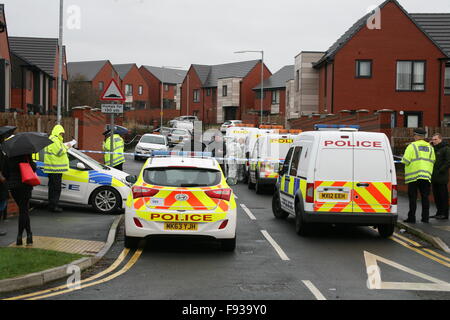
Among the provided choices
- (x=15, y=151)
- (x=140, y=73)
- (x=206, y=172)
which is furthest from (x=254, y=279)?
(x=140, y=73)

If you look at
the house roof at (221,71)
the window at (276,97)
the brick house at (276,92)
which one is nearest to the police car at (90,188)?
the brick house at (276,92)

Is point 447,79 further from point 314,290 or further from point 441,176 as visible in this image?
point 314,290

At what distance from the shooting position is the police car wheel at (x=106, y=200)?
15273mm

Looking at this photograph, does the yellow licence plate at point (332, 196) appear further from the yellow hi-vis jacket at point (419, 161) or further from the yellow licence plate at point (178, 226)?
the yellow licence plate at point (178, 226)

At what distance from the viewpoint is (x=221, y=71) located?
296 feet

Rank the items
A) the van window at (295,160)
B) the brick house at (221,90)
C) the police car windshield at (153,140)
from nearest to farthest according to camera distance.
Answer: the van window at (295,160) < the police car windshield at (153,140) < the brick house at (221,90)

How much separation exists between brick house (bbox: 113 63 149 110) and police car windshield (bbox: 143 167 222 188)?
301ft

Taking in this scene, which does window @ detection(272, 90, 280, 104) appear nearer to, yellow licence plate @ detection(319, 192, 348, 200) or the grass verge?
yellow licence plate @ detection(319, 192, 348, 200)

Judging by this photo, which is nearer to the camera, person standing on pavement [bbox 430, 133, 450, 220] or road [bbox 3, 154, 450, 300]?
road [bbox 3, 154, 450, 300]

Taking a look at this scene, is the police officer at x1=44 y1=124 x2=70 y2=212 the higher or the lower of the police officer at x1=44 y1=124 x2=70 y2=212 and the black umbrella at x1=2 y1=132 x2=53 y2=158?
the lower

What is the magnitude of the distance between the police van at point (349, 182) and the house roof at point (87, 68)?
3297 inches

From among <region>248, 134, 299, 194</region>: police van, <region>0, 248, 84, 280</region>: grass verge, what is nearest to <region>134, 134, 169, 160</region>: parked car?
<region>248, 134, 299, 194</region>: police van

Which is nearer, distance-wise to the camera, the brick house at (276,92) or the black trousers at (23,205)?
the black trousers at (23,205)

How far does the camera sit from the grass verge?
27.3 feet
